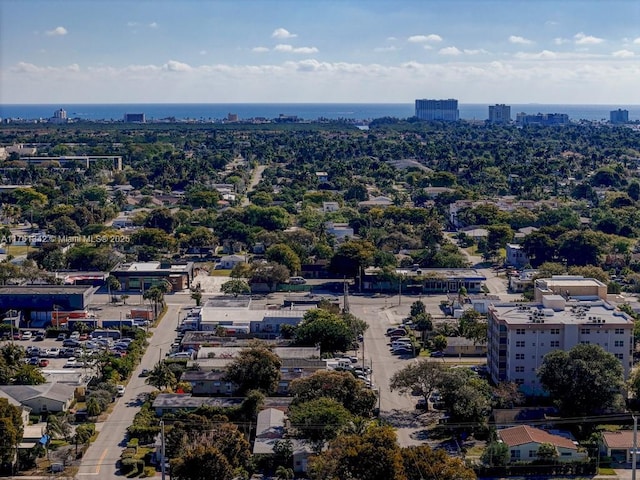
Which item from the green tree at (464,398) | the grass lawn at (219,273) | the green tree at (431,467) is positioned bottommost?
the grass lawn at (219,273)

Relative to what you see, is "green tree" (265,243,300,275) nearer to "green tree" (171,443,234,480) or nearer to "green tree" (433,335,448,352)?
"green tree" (433,335,448,352)

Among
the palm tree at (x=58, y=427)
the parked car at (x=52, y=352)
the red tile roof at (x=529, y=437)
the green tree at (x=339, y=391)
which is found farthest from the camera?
the parked car at (x=52, y=352)

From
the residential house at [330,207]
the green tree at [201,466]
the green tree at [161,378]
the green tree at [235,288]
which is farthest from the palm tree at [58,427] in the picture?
the residential house at [330,207]

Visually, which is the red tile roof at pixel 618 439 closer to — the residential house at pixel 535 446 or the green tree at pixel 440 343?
the residential house at pixel 535 446

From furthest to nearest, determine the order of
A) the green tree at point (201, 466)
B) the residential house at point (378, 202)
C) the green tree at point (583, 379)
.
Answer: the residential house at point (378, 202)
the green tree at point (583, 379)
the green tree at point (201, 466)

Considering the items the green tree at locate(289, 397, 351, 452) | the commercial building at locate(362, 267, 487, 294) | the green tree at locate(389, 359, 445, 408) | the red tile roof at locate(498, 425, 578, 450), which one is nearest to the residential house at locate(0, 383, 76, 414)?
the green tree at locate(289, 397, 351, 452)

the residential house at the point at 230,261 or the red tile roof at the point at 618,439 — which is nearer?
the red tile roof at the point at 618,439
